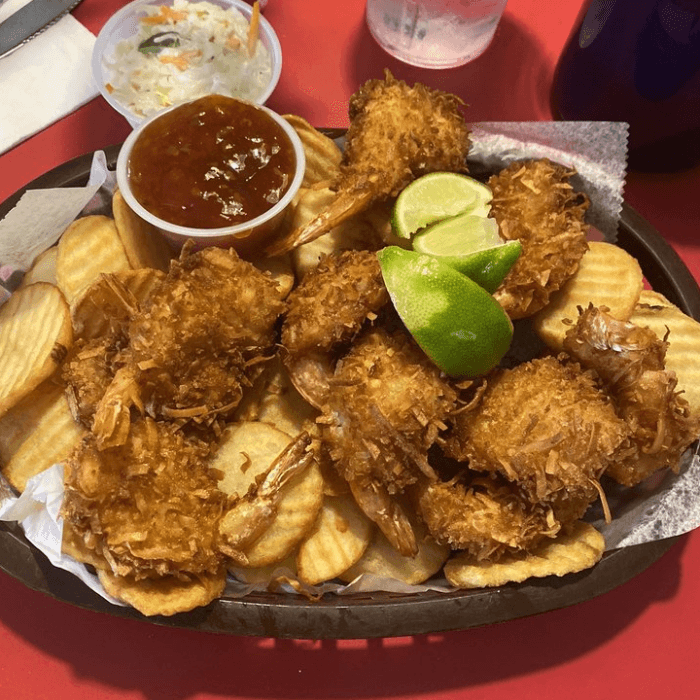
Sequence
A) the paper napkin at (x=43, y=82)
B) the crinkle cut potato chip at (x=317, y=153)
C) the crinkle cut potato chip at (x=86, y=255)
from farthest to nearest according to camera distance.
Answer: the paper napkin at (x=43, y=82), the crinkle cut potato chip at (x=317, y=153), the crinkle cut potato chip at (x=86, y=255)

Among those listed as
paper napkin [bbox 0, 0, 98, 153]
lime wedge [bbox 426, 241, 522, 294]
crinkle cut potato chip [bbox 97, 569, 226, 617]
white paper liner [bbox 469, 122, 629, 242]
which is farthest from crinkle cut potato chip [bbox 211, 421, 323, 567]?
paper napkin [bbox 0, 0, 98, 153]

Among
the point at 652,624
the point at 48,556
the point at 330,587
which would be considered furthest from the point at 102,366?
the point at 652,624

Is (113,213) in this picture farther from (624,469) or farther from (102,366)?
(624,469)

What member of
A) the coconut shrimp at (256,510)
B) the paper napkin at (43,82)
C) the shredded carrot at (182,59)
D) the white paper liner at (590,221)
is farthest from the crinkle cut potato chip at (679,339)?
the paper napkin at (43,82)

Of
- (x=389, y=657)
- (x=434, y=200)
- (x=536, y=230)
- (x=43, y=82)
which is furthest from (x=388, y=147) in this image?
(x=43, y=82)

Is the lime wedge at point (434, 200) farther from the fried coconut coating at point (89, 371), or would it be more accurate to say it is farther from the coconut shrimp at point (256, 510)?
the fried coconut coating at point (89, 371)

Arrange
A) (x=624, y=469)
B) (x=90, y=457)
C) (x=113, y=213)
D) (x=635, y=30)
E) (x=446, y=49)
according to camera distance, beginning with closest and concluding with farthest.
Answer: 1. (x=90, y=457)
2. (x=624, y=469)
3. (x=113, y=213)
4. (x=635, y=30)
5. (x=446, y=49)
